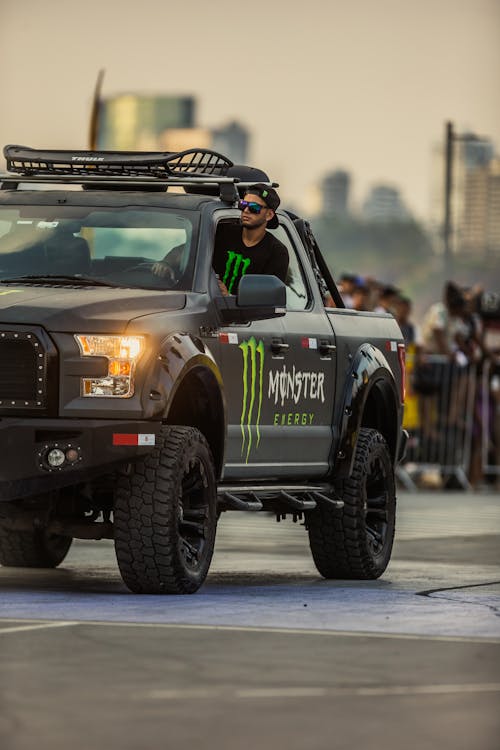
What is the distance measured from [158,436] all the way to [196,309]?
0.80 m

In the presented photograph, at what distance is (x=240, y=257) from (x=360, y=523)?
5.91 ft

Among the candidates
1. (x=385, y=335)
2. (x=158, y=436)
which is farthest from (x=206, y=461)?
(x=385, y=335)

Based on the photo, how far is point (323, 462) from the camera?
43.0 ft

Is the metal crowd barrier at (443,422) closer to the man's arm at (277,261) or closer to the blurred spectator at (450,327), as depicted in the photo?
the blurred spectator at (450,327)

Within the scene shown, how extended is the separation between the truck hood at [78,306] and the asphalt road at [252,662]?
1304mm

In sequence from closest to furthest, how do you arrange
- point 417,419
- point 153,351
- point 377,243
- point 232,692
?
point 232,692, point 153,351, point 417,419, point 377,243

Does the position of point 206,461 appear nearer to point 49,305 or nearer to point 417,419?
point 49,305

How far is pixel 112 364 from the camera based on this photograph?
10867 millimetres

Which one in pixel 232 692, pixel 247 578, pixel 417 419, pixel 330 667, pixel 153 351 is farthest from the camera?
pixel 417 419

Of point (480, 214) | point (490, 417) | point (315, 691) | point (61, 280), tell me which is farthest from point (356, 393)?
point (480, 214)

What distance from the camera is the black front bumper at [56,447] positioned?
1081cm

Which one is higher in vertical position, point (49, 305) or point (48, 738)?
point (49, 305)

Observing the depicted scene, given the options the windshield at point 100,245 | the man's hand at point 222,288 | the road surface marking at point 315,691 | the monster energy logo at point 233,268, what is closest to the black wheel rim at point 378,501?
the monster energy logo at point 233,268

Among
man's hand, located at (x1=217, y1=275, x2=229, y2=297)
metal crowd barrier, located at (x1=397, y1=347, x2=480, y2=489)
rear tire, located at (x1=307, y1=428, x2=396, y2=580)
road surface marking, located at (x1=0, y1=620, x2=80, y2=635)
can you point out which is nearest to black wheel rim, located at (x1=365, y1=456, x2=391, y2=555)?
rear tire, located at (x1=307, y1=428, x2=396, y2=580)
